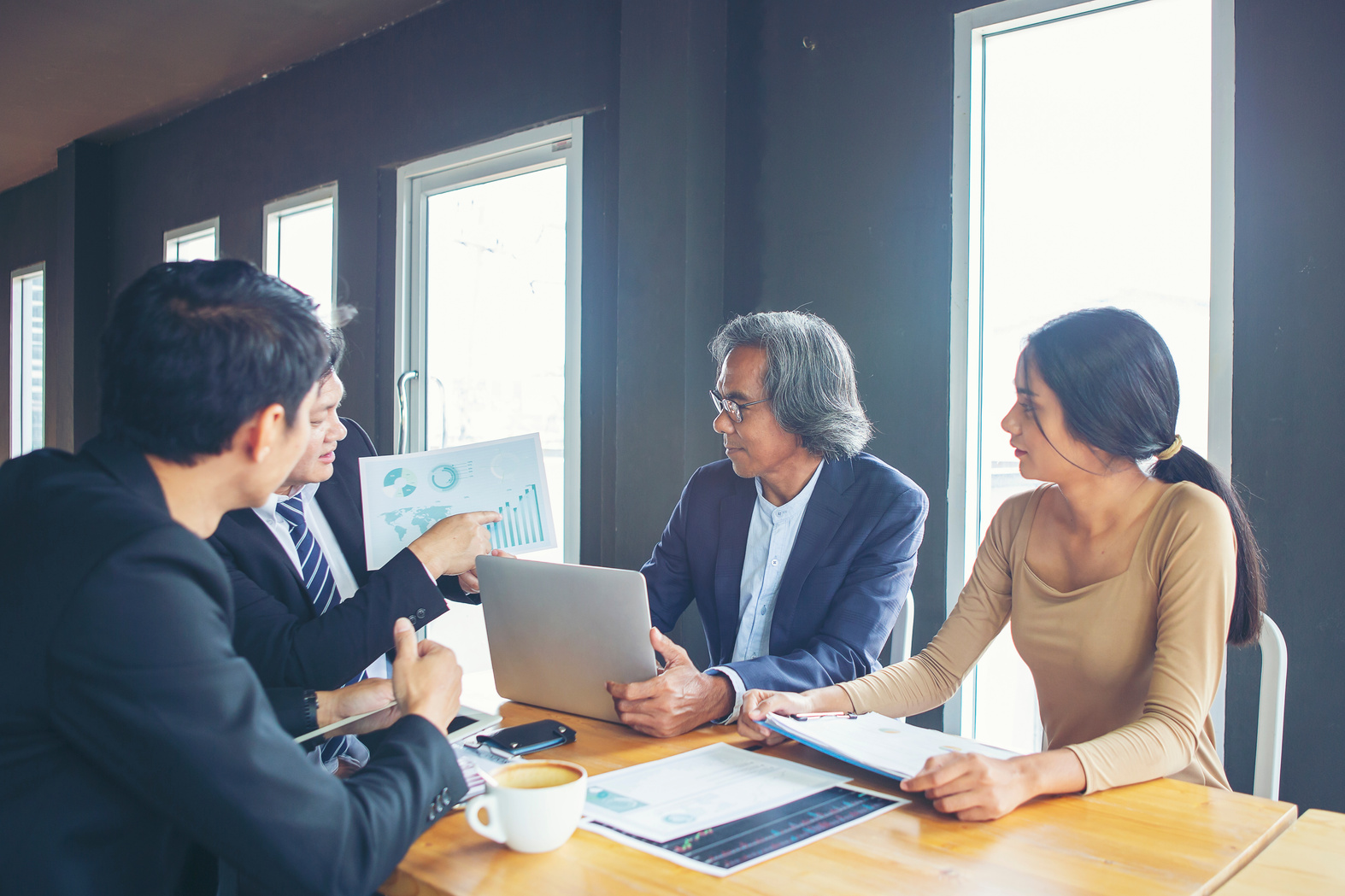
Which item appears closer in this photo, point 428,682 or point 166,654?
point 166,654

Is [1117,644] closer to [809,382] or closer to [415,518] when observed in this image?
[809,382]

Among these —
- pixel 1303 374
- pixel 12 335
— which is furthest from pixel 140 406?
pixel 12 335

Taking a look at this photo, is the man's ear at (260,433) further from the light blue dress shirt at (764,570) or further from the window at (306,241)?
the window at (306,241)

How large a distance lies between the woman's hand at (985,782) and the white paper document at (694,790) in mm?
141

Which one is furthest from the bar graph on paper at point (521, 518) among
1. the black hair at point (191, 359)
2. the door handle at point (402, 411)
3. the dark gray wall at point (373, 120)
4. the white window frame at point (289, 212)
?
the white window frame at point (289, 212)

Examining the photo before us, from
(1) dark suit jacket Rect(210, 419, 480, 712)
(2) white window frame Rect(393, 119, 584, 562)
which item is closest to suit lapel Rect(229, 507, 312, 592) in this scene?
(1) dark suit jacket Rect(210, 419, 480, 712)

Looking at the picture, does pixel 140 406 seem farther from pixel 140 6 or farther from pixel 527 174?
pixel 140 6

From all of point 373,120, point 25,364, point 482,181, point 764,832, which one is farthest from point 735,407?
point 25,364

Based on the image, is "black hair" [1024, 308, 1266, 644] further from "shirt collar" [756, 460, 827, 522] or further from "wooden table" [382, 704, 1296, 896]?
"shirt collar" [756, 460, 827, 522]

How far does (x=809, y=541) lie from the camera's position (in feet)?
6.24

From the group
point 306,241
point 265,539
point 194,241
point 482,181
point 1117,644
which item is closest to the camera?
point 1117,644

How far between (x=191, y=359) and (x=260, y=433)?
10 centimetres

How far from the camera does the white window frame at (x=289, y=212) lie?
4488mm

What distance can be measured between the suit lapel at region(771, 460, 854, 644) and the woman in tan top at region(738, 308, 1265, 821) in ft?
1.00
